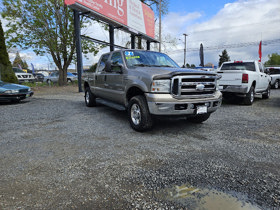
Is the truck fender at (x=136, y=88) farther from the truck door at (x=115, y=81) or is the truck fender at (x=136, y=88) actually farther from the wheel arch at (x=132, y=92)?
the truck door at (x=115, y=81)

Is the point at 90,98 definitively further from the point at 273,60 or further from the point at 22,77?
the point at 273,60

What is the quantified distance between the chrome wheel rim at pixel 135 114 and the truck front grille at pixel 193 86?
0.89m

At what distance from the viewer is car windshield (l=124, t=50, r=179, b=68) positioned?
4680 millimetres

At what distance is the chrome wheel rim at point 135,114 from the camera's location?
401 centimetres

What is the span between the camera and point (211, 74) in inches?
158

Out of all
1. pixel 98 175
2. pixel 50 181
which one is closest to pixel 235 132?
pixel 98 175

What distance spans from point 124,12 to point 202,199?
1507 centimetres

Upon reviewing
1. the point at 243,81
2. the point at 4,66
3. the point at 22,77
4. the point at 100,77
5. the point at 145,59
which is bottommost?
the point at 243,81

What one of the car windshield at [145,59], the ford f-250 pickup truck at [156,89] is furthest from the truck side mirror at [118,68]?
the car windshield at [145,59]

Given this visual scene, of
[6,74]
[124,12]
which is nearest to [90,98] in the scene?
[6,74]

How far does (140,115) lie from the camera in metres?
3.91

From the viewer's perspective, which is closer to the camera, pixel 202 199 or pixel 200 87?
pixel 202 199

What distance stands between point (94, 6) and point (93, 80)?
279 inches

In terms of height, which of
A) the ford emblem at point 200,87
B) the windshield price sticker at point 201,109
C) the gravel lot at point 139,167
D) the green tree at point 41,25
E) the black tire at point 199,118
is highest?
the green tree at point 41,25
